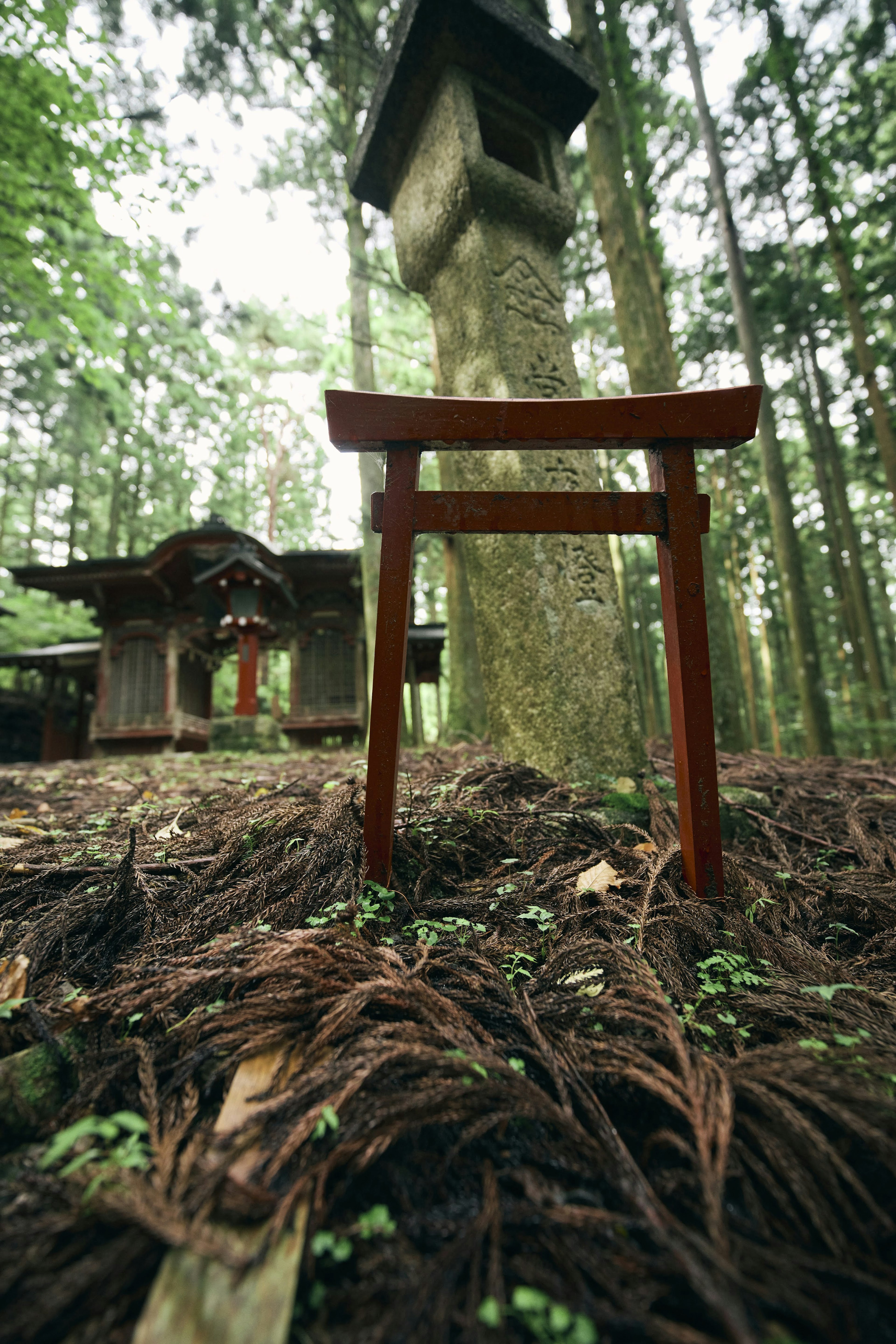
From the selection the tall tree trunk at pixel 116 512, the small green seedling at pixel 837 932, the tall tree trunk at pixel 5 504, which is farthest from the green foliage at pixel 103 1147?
the tall tree trunk at pixel 5 504

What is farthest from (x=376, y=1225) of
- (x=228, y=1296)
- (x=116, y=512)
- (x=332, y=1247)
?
(x=116, y=512)

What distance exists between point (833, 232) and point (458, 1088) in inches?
422

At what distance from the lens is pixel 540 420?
161 centimetres

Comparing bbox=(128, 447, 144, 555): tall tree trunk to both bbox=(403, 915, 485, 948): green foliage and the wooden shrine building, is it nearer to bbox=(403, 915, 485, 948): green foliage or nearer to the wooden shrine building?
the wooden shrine building

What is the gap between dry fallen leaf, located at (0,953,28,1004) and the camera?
122 centimetres

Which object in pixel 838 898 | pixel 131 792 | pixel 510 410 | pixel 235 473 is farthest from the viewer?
pixel 235 473

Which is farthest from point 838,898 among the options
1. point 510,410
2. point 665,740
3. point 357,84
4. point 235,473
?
point 235,473

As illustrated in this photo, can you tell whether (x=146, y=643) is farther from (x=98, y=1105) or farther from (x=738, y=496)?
(x=738, y=496)

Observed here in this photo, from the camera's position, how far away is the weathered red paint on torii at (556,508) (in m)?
1.62

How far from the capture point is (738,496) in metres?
15.4

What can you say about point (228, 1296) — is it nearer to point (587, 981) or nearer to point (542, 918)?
point (587, 981)

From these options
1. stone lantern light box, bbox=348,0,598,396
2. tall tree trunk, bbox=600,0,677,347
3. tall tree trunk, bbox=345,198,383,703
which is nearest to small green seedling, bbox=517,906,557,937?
stone lantern light box, bbox=348,0,598,396

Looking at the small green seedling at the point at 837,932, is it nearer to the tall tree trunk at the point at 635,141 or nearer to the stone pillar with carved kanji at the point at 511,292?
the stone pillar with carved kanji at the point at 511,292

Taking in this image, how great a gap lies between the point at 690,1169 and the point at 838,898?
1.24m
